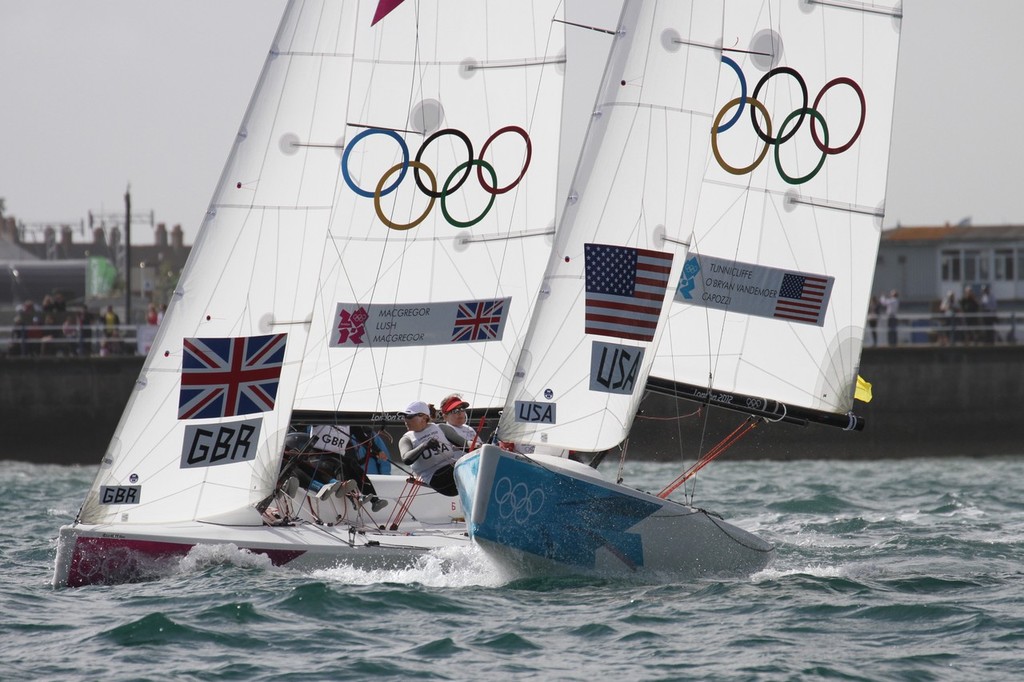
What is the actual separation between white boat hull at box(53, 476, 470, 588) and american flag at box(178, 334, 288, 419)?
3.12ft

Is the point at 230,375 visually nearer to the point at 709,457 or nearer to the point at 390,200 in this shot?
the point at 390,200

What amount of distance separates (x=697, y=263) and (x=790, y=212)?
3.19ft

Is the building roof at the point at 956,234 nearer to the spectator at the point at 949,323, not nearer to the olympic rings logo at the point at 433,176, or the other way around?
the spectator at the point at 949,323

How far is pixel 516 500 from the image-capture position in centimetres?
1073

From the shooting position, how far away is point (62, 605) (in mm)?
10336

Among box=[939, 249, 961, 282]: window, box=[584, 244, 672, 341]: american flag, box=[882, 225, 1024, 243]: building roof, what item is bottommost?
box=[584, 244, 672, 341]: american flag


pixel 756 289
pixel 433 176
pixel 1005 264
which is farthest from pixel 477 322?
pixel 1005 264

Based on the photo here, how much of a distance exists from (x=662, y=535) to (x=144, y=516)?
4160mm

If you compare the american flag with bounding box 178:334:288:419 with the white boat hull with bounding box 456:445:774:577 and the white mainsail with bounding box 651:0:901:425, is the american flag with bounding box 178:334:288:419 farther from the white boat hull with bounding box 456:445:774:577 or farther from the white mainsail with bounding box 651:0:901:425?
the white mainsail with bounding box 651:0:901:425

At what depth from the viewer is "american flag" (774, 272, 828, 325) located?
12.9 metres

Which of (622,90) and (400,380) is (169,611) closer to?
(400,380)

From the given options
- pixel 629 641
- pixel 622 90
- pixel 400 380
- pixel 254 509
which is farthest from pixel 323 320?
pixel 629 641

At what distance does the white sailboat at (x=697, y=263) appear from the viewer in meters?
11.0

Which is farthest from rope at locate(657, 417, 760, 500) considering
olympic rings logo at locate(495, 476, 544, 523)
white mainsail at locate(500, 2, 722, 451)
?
olympic rings logo at locate(495, 476, 544, 523)
